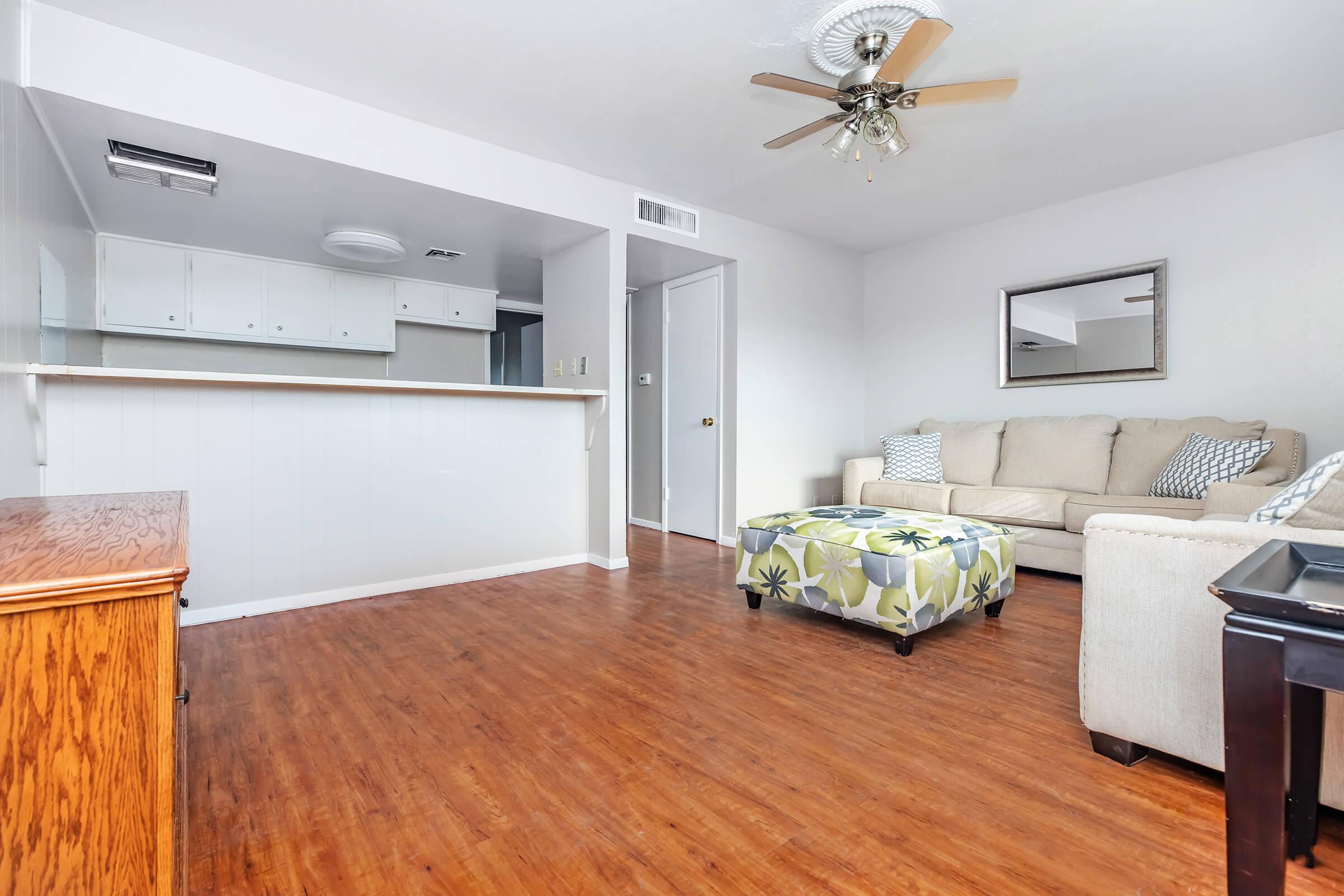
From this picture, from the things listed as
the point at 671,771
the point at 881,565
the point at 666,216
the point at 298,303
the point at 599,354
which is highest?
the point at 666,216

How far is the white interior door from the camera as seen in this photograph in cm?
466

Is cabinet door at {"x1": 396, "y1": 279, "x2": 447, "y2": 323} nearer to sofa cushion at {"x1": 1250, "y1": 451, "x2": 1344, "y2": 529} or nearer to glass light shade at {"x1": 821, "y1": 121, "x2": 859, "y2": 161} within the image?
glass light shade at {"x1": 821, "y1": 121, "x2": 859, "y2": 161}

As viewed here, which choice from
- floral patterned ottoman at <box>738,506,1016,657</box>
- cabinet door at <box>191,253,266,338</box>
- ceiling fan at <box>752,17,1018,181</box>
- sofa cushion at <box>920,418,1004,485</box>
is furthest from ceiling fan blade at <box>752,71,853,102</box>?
cabinet door at <box>191,253,266,338</box>

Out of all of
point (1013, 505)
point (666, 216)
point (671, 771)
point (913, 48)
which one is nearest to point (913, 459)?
point (1013, 505)

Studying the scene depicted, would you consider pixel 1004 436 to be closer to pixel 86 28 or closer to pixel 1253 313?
pixel 1253 313

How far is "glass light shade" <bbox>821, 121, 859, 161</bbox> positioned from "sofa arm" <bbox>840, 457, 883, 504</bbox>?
2356mm

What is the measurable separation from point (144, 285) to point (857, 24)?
466 cm

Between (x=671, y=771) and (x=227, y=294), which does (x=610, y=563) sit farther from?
(x=227, y=294)

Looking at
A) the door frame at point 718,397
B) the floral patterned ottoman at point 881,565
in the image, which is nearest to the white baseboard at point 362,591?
the door frame at point 718,397

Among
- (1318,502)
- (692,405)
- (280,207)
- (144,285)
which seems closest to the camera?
(1318,502)

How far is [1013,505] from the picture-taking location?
3.79m

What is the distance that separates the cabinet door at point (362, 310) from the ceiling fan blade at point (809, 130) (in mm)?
3580

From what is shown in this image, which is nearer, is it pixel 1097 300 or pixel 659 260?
pixel 1097 300

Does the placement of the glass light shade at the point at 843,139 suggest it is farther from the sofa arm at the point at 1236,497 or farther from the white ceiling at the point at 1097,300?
the white ceiling at the point at 1097,300
